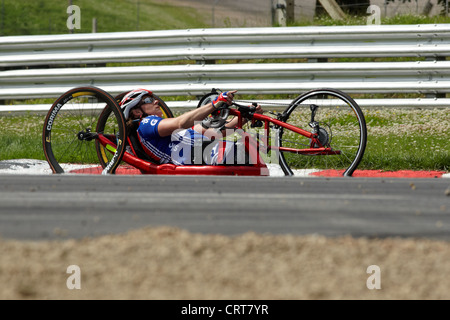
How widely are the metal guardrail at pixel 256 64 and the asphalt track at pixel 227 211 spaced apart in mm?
5922

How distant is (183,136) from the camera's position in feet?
17.9

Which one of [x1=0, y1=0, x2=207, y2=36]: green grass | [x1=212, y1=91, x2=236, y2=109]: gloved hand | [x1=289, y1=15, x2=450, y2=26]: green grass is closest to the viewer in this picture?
[x1=212, y1=91, x2=236, y2=109]: gloved hand

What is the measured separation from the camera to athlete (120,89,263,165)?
5.30 metres

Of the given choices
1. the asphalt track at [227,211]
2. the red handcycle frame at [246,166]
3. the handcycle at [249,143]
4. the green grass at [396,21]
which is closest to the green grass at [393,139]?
the handcycle at [249,143]

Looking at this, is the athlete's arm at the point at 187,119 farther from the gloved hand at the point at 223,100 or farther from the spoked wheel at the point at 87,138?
the spoked wheel at the point at 87,138

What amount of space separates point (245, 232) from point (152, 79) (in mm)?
7160

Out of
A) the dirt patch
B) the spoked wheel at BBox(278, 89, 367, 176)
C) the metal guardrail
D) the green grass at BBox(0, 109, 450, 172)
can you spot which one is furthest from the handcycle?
the metal guardrail

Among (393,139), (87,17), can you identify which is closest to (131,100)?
(393,139)

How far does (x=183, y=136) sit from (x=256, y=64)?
432cm

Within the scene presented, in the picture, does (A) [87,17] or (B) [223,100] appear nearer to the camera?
(B) [223,100]

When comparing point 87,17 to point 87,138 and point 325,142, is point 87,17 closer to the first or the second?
point 87,138

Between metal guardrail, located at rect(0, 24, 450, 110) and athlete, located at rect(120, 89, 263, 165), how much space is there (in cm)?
389

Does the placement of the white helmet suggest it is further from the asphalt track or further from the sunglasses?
the asphalt track

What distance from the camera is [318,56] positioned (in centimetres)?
952
